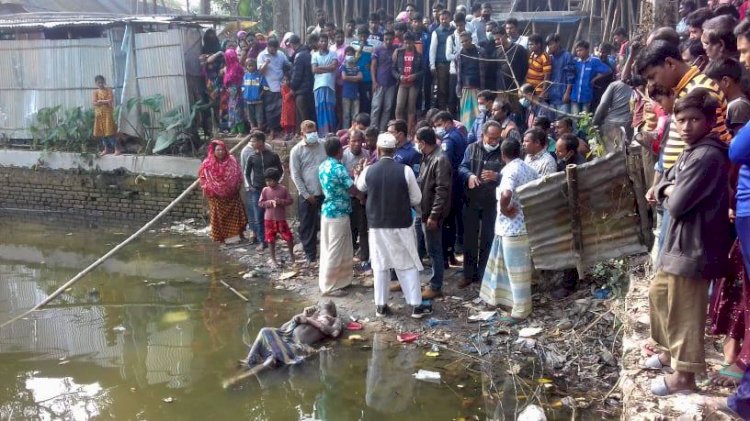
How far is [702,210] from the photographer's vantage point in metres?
3.26

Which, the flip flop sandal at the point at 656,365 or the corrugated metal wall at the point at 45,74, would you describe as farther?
the corrugated metal wall at the point at 45,74

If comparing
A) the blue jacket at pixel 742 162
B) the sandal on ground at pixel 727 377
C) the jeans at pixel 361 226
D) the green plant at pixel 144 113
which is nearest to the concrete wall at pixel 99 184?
the green plant at pixel 144 113

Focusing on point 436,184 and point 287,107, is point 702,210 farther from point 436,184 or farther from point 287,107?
point 287,107

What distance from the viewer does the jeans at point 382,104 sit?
34.6 ft

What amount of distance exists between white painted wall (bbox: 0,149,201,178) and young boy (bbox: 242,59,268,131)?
4.68 feet

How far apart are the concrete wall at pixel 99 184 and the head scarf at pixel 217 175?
2649mm

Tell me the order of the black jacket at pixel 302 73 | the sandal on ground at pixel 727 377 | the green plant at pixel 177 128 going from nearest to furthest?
the sandal on ground at pixel 727 377, the black jacket at pixel 302 73, the green plant at pixel 177 128

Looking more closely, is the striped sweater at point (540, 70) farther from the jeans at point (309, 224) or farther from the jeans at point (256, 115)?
the jeans at point (256, 115)

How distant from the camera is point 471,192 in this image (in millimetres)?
6988

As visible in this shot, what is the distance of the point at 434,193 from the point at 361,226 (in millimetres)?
1554

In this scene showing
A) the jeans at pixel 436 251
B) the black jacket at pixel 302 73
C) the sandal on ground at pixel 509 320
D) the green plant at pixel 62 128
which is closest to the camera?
the sandal on ground at pixel 509 320

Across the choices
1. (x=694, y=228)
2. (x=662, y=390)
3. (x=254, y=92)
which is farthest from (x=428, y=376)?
(x=254, y=92)

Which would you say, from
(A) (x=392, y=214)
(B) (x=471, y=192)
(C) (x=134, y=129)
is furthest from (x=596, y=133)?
(C) (x=134, y=129)

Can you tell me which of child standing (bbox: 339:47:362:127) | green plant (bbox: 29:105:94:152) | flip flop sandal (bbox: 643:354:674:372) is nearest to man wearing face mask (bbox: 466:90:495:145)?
child standing (bbox: 339:47:362:127)
